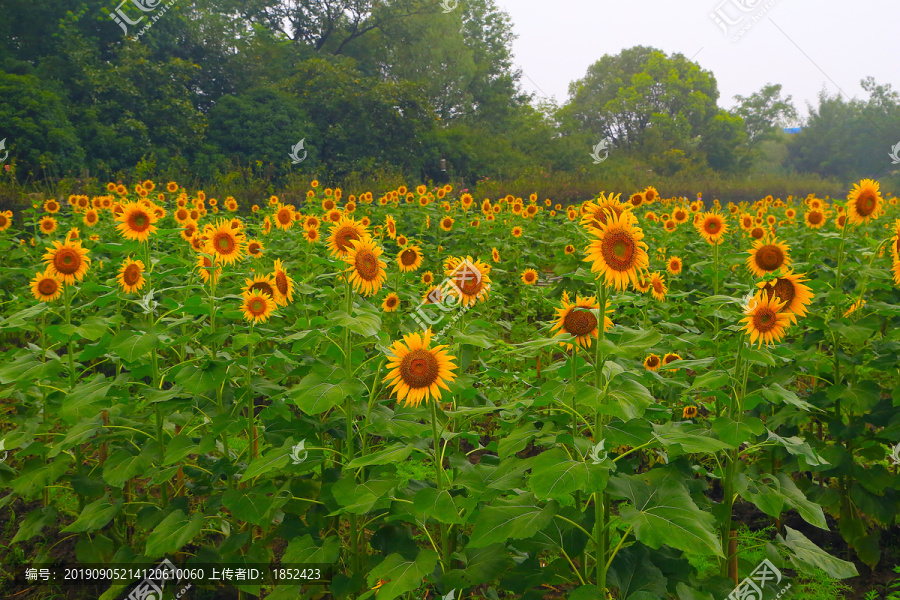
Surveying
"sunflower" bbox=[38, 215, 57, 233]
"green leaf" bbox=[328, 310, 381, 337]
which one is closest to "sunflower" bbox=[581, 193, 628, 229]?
"green leaf" bbox=[328, 310, 381, 337]

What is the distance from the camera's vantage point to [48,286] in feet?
11.3

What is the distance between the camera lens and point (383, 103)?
27.1 metres

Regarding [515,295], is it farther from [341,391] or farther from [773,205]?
[773,205]

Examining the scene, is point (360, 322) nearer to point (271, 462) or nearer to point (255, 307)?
point (271, 462)

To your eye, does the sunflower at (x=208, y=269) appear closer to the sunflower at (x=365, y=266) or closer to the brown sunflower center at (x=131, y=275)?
the brown sunflower center at (x=131, y=275)

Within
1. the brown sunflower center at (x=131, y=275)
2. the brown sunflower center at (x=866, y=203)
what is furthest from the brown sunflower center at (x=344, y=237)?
the brown sunflower center at (x=866, y=203)

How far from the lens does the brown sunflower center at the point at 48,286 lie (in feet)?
11.2

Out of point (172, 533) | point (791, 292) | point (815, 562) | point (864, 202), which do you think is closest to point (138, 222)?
point (172, 533)

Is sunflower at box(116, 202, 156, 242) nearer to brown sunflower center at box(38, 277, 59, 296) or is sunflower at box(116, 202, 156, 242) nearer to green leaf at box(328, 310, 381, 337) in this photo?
brown sunflower center at box(38, 277, 59, 296)

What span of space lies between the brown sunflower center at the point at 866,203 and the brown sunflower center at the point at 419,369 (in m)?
3.60

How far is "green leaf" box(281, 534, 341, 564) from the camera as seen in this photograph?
241cm

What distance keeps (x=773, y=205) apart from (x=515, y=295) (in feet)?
25.0

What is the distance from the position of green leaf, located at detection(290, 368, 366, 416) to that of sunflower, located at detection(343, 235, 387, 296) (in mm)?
475

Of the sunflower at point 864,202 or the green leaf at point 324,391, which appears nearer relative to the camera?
the green leaf at point 324,391
